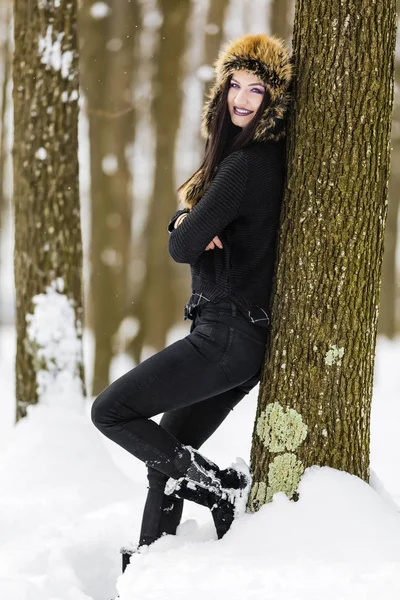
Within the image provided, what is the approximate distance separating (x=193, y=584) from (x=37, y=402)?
9.57ft

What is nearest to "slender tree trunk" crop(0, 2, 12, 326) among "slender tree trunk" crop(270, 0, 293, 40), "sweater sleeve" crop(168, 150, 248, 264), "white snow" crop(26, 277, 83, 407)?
"slender tree trunk" crop(270, 0, 293, 40)

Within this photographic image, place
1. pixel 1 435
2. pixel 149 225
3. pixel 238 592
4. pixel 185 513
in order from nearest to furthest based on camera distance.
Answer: pixel 238 592 < pixel 185 513 < pixel 1 435 < pixel 149 225

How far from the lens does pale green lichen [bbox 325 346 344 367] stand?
121 inches

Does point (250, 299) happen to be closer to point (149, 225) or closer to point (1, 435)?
point (1, 435)

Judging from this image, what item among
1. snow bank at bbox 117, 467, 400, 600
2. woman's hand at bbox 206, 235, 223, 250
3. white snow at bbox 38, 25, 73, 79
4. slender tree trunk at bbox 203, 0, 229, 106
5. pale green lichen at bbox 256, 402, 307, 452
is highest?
slender tree trunk at bbox 203, 0, 229, 106

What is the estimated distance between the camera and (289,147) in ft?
10.3

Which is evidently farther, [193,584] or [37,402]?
[37,402]

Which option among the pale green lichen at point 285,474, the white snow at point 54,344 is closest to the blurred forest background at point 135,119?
the white snow at point 54,344

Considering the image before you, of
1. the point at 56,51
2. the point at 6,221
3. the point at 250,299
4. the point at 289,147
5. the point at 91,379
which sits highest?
the point at 56,51

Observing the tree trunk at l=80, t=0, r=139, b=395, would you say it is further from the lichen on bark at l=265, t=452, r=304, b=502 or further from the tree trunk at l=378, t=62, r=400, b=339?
the lichen on bark at l=265, t=452, r=304, b=502

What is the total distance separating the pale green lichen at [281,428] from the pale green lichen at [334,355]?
293mm

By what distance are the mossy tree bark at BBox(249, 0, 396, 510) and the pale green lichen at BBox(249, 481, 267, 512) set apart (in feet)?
0.24

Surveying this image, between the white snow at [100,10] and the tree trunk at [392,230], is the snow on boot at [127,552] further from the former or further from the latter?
the tree trunk at [392,230]

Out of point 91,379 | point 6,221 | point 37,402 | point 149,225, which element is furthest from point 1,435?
point 6,221
